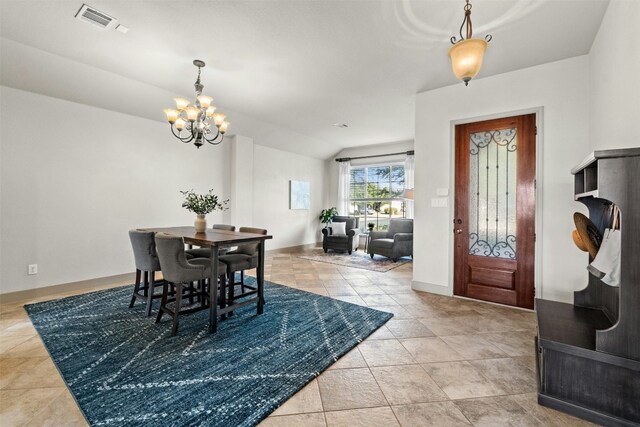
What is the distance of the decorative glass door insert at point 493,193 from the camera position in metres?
3.34

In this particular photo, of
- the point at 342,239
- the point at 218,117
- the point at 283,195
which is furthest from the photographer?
the point at 283,195

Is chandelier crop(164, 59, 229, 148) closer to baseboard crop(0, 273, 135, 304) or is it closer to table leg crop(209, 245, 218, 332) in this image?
table leg crop(209, 245, 218, 332)

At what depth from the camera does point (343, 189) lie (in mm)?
8266

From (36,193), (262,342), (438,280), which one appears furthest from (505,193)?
(36,193)

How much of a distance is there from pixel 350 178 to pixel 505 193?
5.24 m

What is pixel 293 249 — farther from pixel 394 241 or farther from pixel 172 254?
pixel 172 254

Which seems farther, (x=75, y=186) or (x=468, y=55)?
(x=75, y=186)

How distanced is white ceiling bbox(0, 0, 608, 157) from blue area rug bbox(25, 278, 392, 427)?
9.40ft

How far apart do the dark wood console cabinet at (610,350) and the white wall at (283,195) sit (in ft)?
19.0

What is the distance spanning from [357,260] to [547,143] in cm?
401

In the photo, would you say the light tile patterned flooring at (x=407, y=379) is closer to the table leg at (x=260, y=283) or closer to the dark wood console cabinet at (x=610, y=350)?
the dark wood console cabinet at (x=610, y=350)

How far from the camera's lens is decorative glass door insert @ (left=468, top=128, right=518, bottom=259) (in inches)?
131

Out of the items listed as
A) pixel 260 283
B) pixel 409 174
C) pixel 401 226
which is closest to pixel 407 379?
pixel 260 283

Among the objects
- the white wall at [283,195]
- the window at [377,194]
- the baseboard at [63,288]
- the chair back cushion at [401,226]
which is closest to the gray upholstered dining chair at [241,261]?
the baseboard at [63,288]
